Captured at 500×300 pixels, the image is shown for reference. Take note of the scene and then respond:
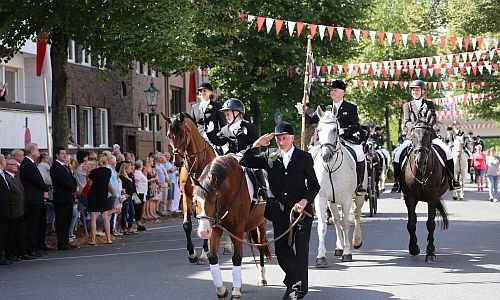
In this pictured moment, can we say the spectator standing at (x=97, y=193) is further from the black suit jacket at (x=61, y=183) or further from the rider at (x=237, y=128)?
the rider at (x=237, y=128)

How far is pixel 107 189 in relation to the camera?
19.5m

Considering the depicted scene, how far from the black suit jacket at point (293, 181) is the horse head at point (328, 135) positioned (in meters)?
3.24

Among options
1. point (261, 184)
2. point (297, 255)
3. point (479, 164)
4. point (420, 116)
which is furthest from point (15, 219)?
point (479, 164)

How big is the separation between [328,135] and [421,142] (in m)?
1.87

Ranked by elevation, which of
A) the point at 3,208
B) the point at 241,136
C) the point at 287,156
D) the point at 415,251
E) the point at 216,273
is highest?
the point at 241,136

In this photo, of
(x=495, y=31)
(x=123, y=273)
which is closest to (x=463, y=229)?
(x=123, y=273)

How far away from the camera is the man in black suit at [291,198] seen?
34.3 ft

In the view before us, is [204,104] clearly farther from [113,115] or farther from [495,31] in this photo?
[495,31]

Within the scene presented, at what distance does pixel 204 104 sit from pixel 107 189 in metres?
4.71

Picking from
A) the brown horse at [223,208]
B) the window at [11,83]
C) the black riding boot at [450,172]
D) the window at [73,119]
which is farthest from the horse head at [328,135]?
the window at [73,119]

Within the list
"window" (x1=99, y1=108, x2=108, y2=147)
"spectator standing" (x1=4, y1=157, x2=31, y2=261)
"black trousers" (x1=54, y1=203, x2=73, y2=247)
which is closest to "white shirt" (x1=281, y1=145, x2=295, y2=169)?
"spectator standing" (x1=4, y1=157, x2=31, y2=261)

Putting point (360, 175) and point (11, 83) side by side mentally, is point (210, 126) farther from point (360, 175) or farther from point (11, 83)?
point (11, 83)

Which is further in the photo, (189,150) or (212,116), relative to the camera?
(212,116)

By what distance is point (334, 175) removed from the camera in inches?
578
